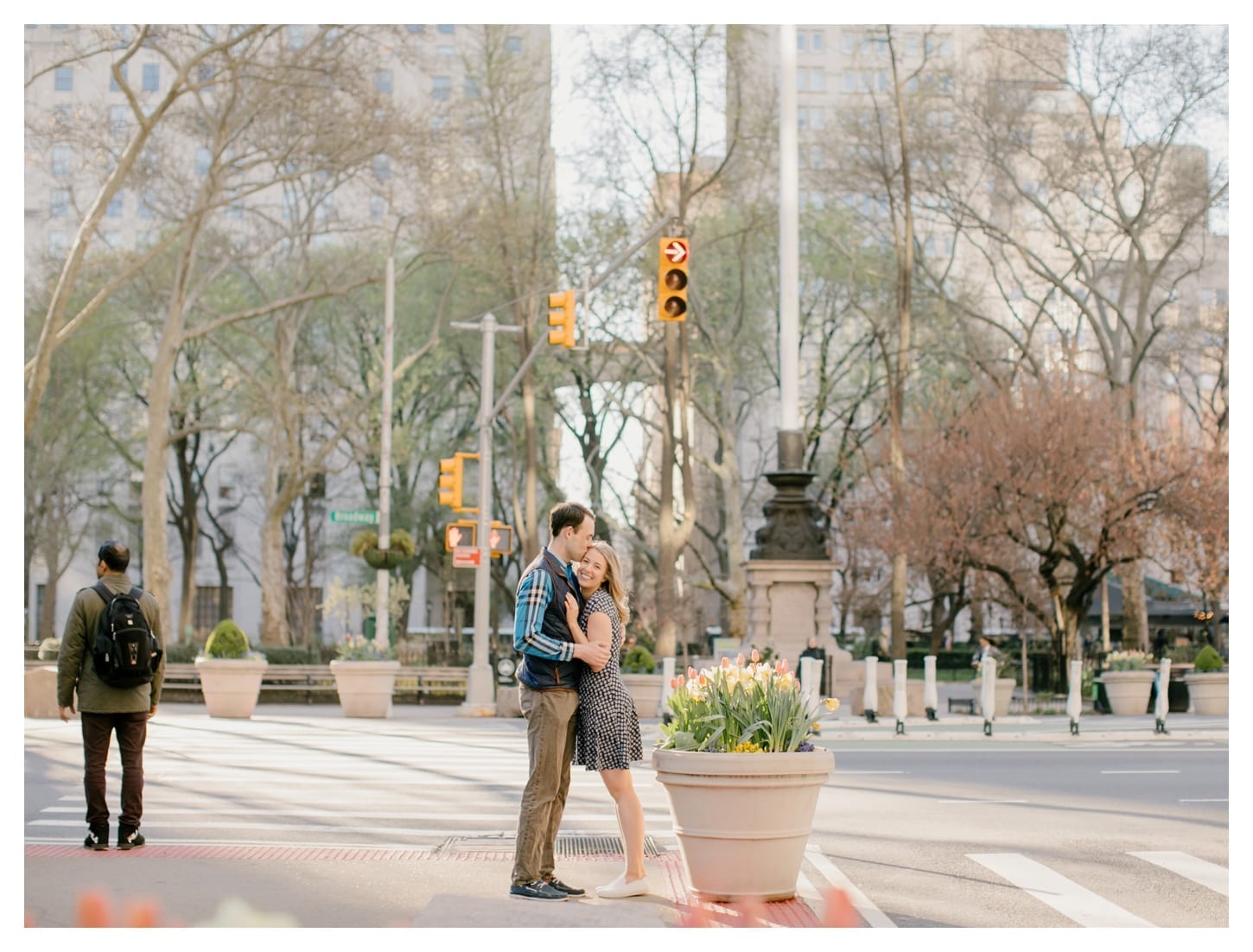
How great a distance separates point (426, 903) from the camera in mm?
7773

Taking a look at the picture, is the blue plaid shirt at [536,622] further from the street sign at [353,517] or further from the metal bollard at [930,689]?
the street sign at [353,517]

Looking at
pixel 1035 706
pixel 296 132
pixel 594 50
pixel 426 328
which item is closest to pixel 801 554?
pixel 1035 706

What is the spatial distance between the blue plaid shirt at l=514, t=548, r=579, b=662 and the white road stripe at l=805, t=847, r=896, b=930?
75.3 inches

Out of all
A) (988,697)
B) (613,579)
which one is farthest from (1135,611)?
(613,579)

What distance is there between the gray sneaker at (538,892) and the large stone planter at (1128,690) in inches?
915

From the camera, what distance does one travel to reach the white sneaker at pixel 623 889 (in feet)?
25.8

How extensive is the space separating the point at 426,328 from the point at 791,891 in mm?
46530

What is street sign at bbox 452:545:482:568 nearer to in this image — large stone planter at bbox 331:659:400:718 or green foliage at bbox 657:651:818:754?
large stone planter at bbox 331:659:400:718

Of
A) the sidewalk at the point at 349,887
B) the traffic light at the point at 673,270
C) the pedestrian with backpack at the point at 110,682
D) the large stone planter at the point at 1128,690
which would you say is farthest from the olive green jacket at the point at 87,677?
the large stone planter at the point at 1128,690

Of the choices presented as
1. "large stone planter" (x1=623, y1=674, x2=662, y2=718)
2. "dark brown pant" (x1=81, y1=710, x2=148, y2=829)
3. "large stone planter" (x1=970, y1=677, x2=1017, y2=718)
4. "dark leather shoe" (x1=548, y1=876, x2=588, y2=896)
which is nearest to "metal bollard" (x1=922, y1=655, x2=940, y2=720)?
"large stone planter" (x1=970, y1=677, x2=1017, y2=718)

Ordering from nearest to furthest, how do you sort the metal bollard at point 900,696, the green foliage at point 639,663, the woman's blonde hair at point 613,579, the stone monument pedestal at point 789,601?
the woman's blonde hair at point 613,579, the metal bollard at point 900,696, the green foliage at point 639,663, the stone monument pedestal at point 789,601

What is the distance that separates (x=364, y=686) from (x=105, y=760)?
1749 cm

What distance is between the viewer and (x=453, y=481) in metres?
27.1

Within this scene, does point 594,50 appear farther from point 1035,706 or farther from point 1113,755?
point 1113,755
